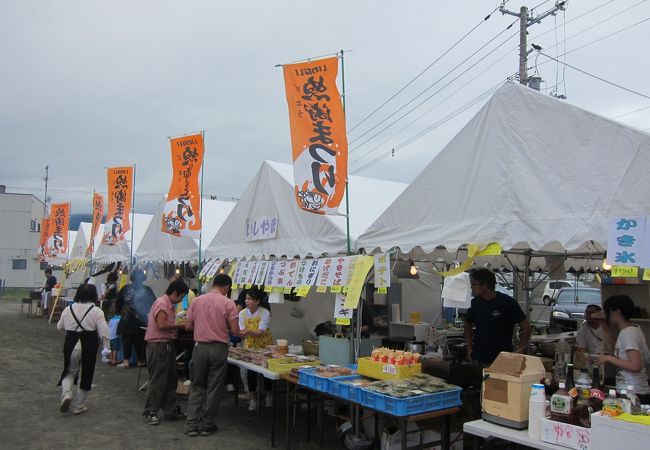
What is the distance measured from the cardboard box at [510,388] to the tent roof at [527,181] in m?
0.86

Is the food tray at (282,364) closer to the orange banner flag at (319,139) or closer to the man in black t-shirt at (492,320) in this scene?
the orange banner flag at (319,139)

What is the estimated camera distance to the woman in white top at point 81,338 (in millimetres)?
6445

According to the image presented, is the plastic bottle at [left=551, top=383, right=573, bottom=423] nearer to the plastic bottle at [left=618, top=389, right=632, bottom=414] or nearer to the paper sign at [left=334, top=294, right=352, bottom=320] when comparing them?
the plastic bottle at [left=618, top=389, right=632, bottom=414]

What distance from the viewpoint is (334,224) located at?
20.1 feet

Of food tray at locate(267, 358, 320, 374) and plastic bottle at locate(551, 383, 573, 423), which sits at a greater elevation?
plastic bottle at locate(551, 383, 573, 423)

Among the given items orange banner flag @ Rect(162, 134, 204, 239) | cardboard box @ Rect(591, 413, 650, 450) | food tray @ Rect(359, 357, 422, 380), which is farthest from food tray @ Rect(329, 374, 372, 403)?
orange banner flag @ Rect(162, 134, 204, 239)

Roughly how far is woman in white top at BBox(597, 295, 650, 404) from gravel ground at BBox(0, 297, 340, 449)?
3048 mm

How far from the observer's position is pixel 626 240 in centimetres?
330

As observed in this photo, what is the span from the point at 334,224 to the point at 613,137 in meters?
3.21

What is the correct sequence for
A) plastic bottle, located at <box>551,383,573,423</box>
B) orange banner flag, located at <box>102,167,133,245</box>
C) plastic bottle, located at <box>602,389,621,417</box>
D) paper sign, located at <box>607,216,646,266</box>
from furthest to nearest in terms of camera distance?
orange banner flag, located at <box>102,167,133,245</box> < paper sign, located at <box>607,216,646,266</box> < plastic bottle, located at <box>551,383,573,423</box> < plastic bottle, located at <box>602,389,621,417</box>

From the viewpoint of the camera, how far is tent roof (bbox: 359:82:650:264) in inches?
142

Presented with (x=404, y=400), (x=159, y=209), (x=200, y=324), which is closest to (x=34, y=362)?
(x=159, y=209)

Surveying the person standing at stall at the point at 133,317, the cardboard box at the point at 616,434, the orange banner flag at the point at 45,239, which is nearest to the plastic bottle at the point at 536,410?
the cardboard box at the point at 616,434

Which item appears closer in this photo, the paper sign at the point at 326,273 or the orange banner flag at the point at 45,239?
the paper sign at the point at 326,273
